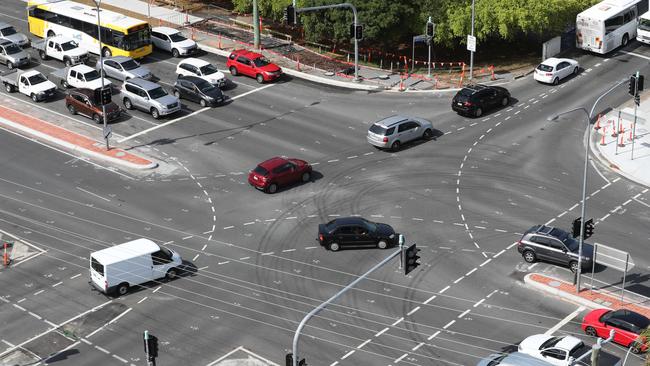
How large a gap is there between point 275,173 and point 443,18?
25.0 meters

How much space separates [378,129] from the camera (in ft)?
215

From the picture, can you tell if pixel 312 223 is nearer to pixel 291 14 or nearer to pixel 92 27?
pixel 291 14

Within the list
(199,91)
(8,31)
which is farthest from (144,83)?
(8,31)

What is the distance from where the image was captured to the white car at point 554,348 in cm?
4394

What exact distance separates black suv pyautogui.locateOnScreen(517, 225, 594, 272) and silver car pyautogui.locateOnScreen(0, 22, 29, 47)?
161ft

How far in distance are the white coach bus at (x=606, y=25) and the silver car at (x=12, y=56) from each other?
44.0 meters

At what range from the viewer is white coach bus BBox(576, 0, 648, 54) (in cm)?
8012

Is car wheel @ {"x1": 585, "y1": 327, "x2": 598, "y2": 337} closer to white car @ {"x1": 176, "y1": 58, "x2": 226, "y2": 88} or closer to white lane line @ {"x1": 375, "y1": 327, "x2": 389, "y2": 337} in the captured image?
white lane line @ {"x1": 375, "y1": 327, "x2": 389, "y2": 337}

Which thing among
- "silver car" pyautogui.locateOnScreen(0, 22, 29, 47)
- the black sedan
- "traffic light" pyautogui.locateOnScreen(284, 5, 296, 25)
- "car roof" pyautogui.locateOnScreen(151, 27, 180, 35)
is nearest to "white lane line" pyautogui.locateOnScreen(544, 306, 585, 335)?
"traffic light" pyautogui.locateOnScreen(284, 5, 296, 25)

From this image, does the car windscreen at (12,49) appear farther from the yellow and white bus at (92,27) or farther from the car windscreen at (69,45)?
the yellow and white bus at (92,27)

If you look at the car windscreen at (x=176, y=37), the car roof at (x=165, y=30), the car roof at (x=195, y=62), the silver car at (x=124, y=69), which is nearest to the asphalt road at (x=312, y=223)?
the car roof at (x=195, y=62)

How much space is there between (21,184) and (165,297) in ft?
56.0

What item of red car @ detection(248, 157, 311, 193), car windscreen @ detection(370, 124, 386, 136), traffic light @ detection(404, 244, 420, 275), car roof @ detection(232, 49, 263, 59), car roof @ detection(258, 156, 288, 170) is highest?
traffic light @ detection(404, 244, 420, 275)

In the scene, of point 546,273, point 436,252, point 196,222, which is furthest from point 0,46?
point 546,273
